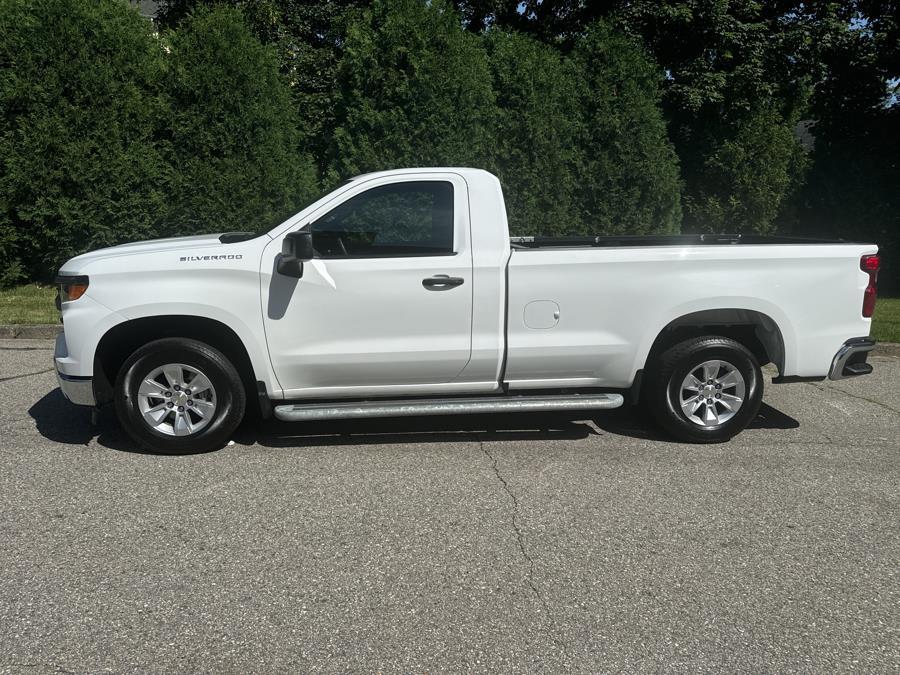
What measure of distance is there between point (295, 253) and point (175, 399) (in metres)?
1.33

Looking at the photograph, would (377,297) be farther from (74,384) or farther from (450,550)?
(74,384)

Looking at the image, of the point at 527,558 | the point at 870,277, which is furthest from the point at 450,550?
the point at 870,277

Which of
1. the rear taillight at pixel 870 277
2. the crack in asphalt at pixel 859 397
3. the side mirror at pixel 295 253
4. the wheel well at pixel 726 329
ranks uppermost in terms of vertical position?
the side mirror at pixel 295 253

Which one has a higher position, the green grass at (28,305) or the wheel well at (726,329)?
the wheel well at (726,329)

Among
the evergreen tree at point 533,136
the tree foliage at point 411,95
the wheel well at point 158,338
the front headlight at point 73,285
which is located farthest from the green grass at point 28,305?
the evergreen tree at point 533,136

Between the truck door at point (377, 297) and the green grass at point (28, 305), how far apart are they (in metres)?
5.76

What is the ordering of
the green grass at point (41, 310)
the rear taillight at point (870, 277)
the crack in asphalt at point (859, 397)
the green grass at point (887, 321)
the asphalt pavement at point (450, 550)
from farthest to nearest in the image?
the green grass at point (41, 310)
the green grass at point (887, 321)
the crack in asphalt at point (859, 397)
the rear taillight at point (870, 277)
the asphalt pavement at point (450, 550)

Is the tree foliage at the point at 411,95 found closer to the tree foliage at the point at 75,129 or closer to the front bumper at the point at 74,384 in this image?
the tree foliage at the point at 75,129

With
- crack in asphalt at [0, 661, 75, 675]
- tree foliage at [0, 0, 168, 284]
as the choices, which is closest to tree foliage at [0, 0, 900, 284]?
tree foliage at [0, 0, 168, 284]

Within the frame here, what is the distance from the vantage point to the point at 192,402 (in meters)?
5.19

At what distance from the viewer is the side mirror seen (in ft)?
16.1

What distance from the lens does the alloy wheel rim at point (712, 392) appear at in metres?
5.53

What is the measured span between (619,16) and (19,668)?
1374 centimetres

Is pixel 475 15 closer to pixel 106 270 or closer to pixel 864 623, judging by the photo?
pixel 106 270
